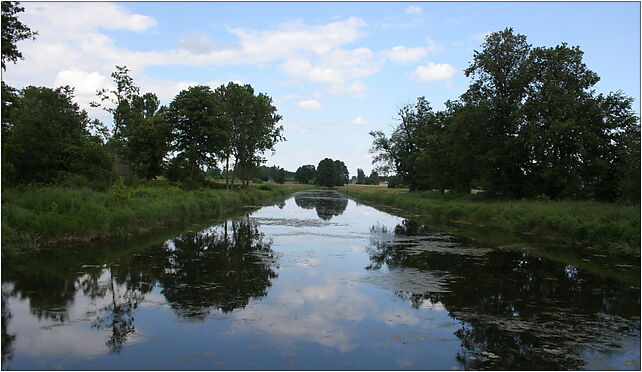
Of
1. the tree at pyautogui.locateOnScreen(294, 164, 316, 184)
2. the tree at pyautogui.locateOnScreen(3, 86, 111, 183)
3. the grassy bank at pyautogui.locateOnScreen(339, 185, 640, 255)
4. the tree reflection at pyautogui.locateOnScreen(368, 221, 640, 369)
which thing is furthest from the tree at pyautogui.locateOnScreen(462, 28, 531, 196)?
the tree at pyautogui.locateOnScreen(294, 164, 316, 184)

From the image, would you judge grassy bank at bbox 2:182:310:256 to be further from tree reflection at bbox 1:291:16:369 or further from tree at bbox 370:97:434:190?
tree at bbox 370:97:434:190

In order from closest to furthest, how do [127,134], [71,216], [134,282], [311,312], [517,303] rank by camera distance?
1. [311,312]
2. [517,303]
3. [134,282]
4. [71,216]
5. [127,134]

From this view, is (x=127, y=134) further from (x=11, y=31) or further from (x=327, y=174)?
(x=327, y=174)

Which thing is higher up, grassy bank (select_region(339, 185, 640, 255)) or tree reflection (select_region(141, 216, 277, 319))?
grassy bank (select_region(339, 185, 640, 255))

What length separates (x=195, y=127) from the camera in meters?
42.8

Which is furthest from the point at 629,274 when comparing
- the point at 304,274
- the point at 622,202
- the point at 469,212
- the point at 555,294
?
the point at 469,212

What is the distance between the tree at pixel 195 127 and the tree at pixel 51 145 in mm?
12752

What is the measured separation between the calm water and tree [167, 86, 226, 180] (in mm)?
28782

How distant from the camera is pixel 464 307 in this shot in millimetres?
9219

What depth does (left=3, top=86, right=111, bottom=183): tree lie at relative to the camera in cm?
2291

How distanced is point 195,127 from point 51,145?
1907 cm

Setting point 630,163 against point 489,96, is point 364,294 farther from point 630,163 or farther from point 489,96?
point 489,96

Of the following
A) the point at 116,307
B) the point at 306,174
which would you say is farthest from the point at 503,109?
the point at 306,174

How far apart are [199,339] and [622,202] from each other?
21918 mm
